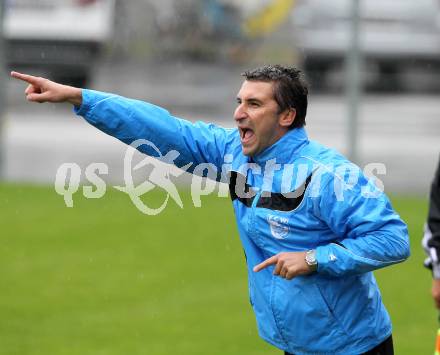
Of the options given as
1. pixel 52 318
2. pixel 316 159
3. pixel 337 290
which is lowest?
pixel 52 318

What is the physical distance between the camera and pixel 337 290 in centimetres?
438

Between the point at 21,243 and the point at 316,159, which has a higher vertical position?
the point at 316,159

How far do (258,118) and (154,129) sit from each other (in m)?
0.50

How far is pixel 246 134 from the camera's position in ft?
14.8

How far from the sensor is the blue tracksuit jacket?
13.9 ft

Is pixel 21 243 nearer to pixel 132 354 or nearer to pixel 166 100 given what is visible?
pixel 132 354

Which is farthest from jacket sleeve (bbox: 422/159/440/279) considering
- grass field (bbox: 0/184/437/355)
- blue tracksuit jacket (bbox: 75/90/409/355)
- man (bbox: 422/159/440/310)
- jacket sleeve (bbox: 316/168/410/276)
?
grass field (bbox: 0/184/437/355)

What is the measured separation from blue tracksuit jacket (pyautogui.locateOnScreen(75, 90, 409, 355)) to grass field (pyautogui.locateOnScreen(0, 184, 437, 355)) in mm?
2880

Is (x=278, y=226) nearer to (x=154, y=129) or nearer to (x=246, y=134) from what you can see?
(x=246, y=134)

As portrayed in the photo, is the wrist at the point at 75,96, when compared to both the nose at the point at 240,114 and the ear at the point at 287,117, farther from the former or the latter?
the ear at the point at 287,117

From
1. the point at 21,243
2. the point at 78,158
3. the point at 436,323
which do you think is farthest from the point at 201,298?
the point at 78,158

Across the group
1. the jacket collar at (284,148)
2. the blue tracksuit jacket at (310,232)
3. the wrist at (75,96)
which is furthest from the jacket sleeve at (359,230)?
the wrist at (75,96)

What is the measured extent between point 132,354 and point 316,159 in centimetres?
321

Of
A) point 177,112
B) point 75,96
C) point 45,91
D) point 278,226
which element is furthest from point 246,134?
point 177,112
